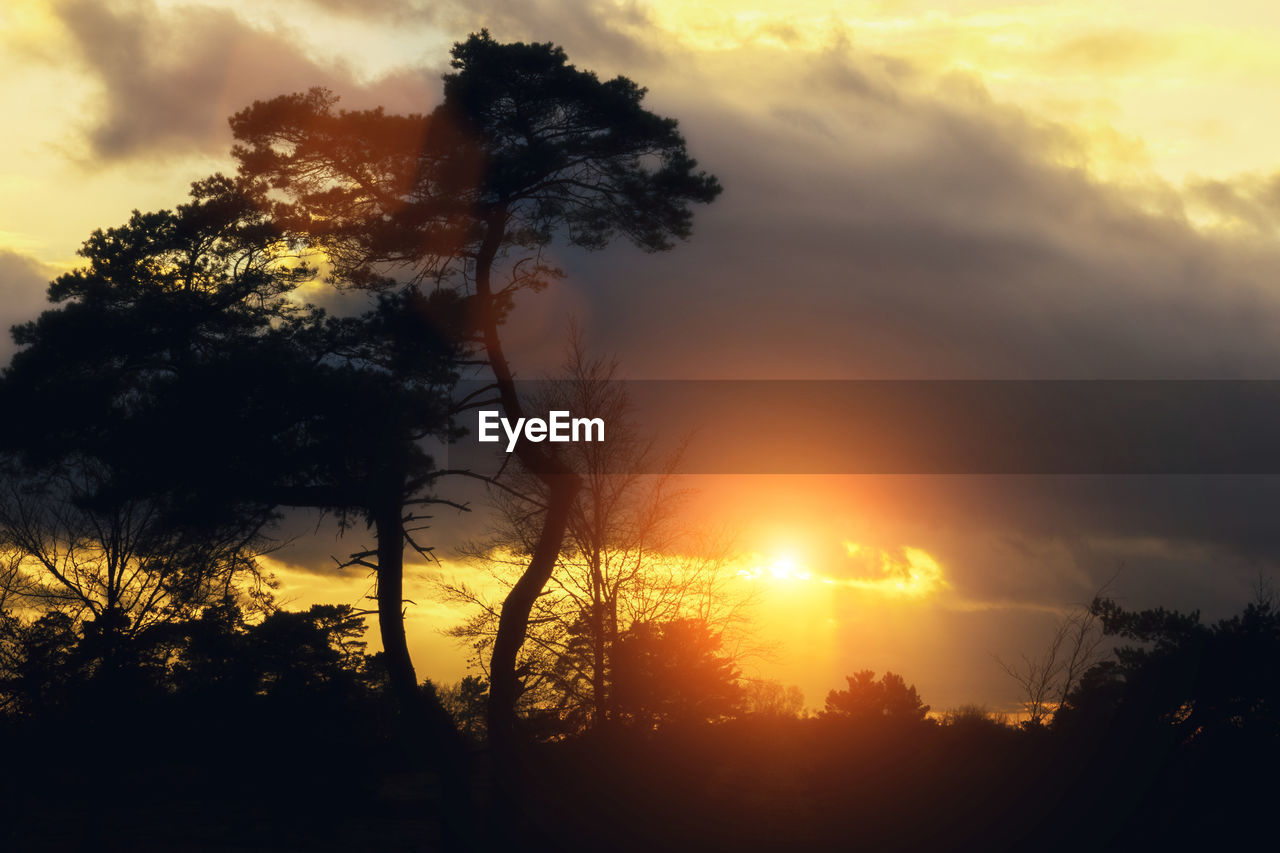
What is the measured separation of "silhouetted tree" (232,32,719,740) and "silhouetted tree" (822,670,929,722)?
5928 millimetres

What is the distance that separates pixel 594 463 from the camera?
1027 inches

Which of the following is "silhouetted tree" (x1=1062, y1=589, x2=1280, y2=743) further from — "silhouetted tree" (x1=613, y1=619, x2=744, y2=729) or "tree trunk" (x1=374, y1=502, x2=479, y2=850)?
"tree trunk" (x1=374, y1=502, x2=479, y2=850)

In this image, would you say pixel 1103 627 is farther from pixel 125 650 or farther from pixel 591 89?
pixel 125 650

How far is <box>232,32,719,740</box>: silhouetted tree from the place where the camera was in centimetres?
1827

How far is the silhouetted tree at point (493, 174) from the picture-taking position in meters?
18.3

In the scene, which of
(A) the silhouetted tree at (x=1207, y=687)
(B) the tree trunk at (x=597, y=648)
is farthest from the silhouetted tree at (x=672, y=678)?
(A) the silhouetted tree at (x=1207, y=687)

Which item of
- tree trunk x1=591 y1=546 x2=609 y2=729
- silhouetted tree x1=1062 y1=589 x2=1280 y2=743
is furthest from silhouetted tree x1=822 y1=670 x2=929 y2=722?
tree trunk x1=591 y1=546 x2=609 y2=729

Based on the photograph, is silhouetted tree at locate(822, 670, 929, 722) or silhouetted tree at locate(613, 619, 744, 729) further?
silhouetted tree at locate(613, 619, 744, 729)

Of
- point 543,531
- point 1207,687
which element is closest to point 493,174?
point 543,531

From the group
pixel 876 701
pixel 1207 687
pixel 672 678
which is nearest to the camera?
pixel 1207 687

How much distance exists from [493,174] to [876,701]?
11694 mm

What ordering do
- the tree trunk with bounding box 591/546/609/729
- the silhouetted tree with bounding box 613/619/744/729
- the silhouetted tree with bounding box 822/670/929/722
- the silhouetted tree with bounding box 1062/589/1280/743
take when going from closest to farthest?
1. the silhouetted tree with bounding box 1062/589/1280/743
2. the silhouetted tree with bounding box 822/670/929/722
3. the silhouetted tree with bounding box 613/619/744/729
4. the tree trunk with bounding box 591/546/609/729

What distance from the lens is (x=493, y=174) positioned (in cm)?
1817

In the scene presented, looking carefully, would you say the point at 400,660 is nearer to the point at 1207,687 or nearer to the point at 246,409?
the point at 246,409
